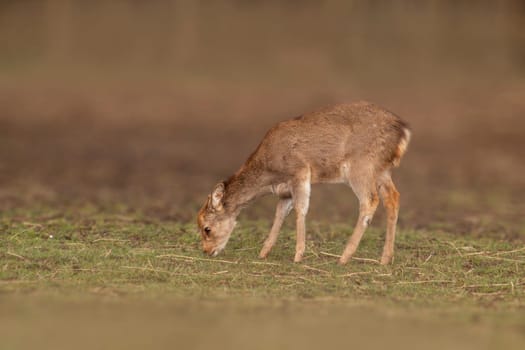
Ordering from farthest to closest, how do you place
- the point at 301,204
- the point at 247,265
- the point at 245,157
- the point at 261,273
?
the point at 245,157
the point at 301,204
the point at 247,265
the point at 261,273

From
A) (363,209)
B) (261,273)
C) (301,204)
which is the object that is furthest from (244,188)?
(261,273)

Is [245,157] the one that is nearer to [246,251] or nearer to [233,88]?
[233,88]

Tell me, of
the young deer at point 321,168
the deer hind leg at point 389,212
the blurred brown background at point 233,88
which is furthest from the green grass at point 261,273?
the blurred brown background at point 233,88

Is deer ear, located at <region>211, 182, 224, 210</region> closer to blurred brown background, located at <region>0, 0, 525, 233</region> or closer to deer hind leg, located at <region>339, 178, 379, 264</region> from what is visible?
deer hind leg, located at <region>339, 178, 379, 264</region>

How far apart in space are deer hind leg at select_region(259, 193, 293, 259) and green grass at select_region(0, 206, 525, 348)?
157mm

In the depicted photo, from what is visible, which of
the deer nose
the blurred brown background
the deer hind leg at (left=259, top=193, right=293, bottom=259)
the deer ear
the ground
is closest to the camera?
the ground

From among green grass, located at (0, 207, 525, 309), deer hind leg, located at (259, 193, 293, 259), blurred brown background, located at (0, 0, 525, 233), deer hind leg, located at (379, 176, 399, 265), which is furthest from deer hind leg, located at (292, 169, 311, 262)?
blurred brown background, located at (0, 0, 525, 233)

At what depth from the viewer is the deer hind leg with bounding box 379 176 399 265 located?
37.0ft

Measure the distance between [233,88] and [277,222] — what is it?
49.2 feet

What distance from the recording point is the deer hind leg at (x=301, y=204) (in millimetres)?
11281

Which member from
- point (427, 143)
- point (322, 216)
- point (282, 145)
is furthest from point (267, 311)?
point (427, 143)

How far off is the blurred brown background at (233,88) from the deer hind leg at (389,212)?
511 cm

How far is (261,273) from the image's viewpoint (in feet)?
34.4

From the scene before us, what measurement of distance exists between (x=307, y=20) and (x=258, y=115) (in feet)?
18.4
